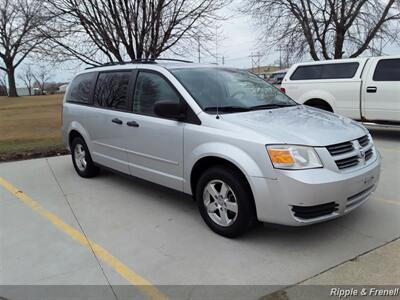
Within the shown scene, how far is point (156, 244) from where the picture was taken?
3953mm

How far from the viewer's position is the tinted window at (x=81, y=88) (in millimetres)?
6188

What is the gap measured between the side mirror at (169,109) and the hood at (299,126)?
0.50 m

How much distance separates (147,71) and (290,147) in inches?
89.7

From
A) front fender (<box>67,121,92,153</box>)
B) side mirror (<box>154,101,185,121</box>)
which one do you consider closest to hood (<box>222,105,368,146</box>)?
side mirror (<box>154,101,185,121</box>)

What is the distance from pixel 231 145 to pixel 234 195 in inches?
18.8

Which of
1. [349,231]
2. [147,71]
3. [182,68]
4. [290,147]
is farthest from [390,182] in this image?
[147,71]

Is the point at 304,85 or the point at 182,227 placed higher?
the point at 304,85

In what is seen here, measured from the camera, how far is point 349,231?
13.3 ft

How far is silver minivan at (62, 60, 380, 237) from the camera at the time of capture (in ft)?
11.5

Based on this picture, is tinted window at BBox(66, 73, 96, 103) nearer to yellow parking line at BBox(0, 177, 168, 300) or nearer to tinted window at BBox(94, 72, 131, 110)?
tinted window at BBox(94, 72, 131, 110)

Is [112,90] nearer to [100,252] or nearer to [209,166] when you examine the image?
[209,166]

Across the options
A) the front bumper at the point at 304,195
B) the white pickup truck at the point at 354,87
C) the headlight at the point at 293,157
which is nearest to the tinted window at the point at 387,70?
the white pickup truck at the point at 354,87

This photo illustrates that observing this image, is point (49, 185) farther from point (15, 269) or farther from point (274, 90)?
point (274, 90)

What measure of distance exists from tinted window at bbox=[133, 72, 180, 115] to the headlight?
1.46 meters
